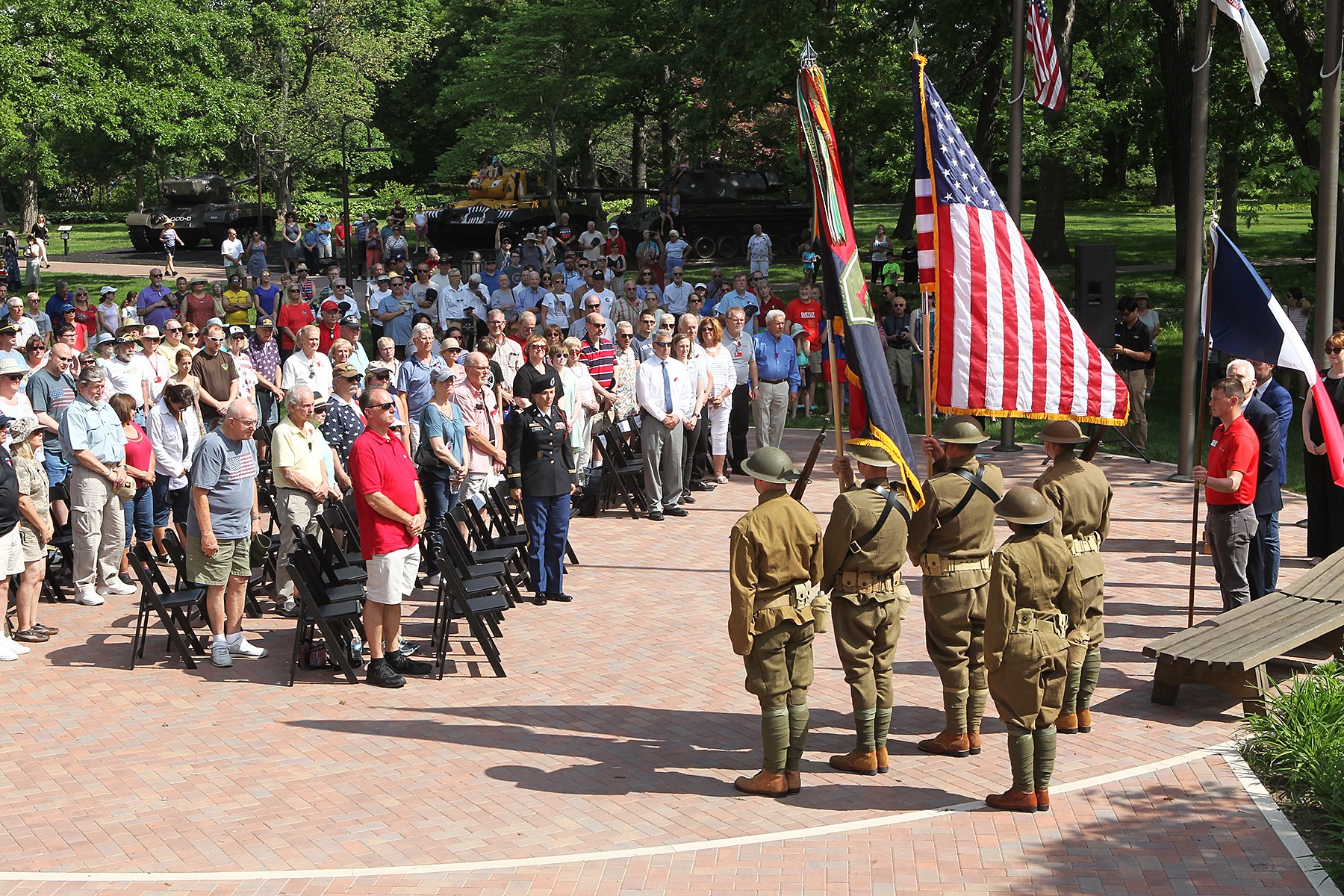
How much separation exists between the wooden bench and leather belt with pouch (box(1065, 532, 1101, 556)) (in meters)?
0.82

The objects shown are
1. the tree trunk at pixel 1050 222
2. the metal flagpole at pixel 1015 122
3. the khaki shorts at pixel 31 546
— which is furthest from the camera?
the tree trunk at pixel 1050 222

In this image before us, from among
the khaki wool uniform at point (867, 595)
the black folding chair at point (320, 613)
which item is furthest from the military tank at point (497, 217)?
the khaki wool uniform at point (867, 595)

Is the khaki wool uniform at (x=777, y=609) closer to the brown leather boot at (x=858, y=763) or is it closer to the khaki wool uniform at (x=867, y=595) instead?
the khaki wool uniform at (x=867, y=595)

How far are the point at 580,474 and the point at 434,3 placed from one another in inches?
1890

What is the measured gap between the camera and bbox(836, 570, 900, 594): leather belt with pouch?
7602 millimetres

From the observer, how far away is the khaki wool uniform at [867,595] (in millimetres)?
7543

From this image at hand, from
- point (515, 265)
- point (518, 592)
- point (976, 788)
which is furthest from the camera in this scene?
point (515, 265)

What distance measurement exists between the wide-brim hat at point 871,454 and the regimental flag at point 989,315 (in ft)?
4.02

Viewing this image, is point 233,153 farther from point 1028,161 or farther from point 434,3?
point 1028,161

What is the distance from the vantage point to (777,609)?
286 inches

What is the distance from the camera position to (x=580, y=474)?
1450cm

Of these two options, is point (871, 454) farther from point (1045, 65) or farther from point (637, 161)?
point (637, 161)

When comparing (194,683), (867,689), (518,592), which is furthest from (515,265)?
(867,689)

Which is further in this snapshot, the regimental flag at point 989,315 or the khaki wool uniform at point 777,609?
the regimental flag at point 989,315
